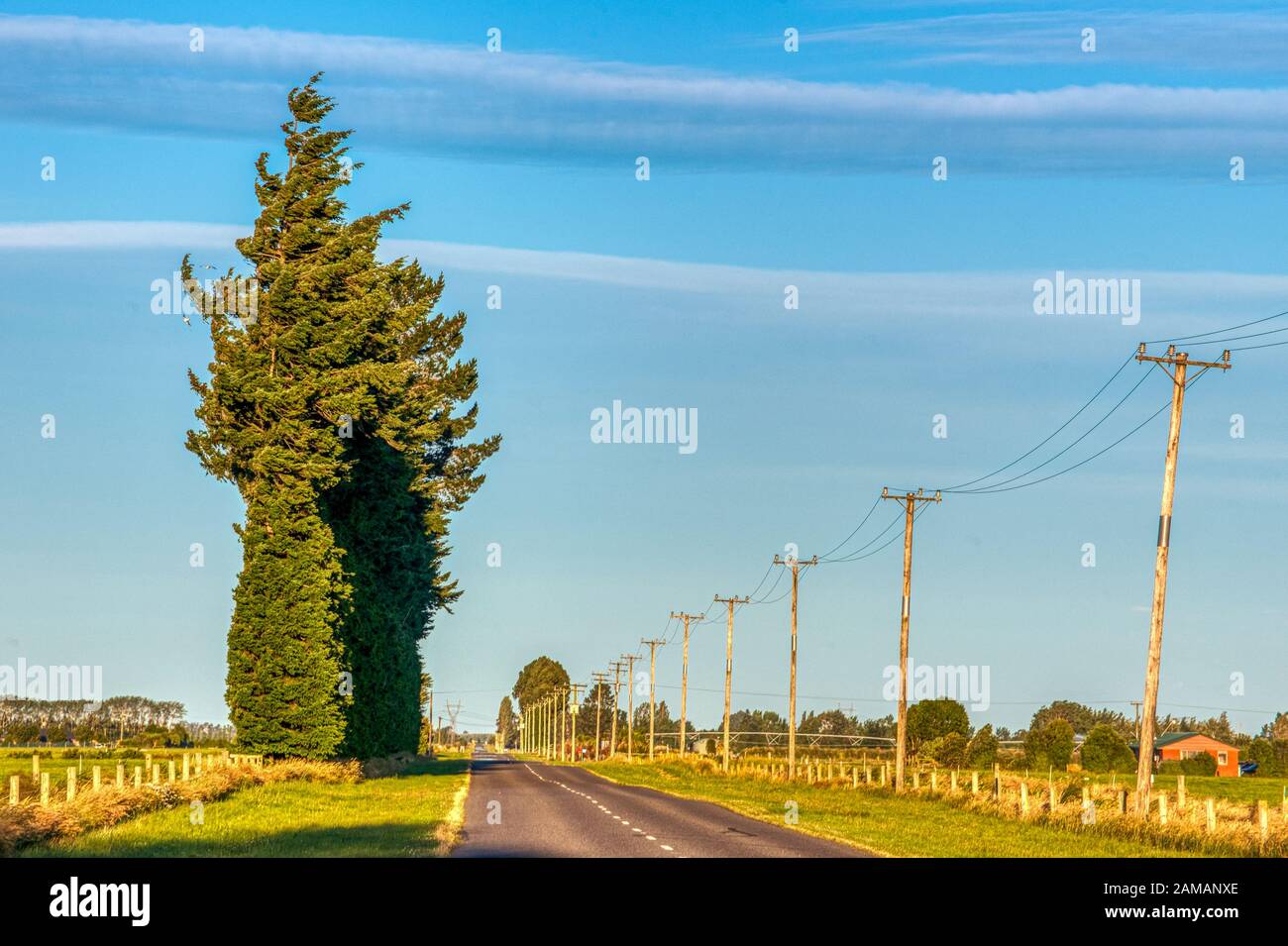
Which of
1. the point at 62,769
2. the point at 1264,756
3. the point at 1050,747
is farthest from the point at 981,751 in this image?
the point at 62,769

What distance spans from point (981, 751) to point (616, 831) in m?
107

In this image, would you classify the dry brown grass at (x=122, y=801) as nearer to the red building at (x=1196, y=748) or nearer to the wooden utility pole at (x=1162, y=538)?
the wooden utility pole at (x=1162, y=538)

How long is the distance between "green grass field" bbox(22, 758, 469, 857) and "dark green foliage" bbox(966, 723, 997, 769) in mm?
91612

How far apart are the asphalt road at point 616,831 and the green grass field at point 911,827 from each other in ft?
3.57

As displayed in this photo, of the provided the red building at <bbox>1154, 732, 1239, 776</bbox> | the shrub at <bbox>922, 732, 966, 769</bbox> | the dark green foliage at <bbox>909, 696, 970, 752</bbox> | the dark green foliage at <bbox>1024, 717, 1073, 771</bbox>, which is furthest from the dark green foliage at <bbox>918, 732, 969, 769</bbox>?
the red building at <bbox>1154, 732, 1239, 776</bbox>

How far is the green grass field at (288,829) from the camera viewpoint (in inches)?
945

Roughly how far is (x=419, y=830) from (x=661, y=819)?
7.87 m

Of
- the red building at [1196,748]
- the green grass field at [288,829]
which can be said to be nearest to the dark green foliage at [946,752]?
the red building at [1196,748]

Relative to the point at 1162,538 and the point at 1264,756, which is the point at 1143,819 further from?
the point at 1264,756

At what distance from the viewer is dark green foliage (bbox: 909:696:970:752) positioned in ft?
475

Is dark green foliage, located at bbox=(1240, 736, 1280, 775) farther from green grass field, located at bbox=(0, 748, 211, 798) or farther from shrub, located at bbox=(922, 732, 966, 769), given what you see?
green grass field, located at bbox=(0, 748, 211, 798)

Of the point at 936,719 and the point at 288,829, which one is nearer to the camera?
the point at 288,829

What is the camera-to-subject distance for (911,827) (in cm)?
3597
